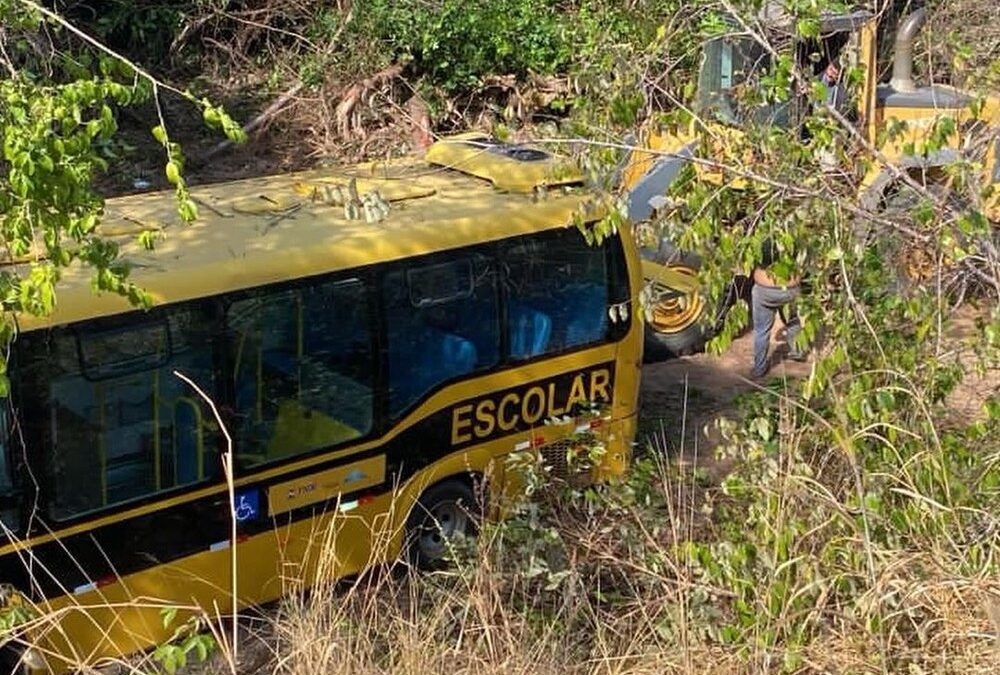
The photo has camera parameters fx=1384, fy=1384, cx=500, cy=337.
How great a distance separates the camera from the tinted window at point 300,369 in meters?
6.59

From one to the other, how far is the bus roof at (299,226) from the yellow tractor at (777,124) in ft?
1.93

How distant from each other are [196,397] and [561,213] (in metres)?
2.39

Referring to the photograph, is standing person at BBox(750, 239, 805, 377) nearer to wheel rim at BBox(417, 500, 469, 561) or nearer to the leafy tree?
wheel rim at BBox(417, 500, 469, 561)

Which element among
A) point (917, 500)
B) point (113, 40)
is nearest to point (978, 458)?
point (917, 500)

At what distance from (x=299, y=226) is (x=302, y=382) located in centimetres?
79

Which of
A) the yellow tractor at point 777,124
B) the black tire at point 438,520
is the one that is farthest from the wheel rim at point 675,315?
the black tire at point 438,520

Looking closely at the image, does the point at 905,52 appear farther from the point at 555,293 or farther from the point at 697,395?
the point at 555,293

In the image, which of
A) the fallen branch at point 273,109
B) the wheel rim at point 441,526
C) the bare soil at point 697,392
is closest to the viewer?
the wheel rim at point 441,526

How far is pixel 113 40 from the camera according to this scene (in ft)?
54.0

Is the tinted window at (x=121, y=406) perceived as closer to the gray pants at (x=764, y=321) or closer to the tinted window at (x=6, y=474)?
the tinted window at (x=6, y=474)

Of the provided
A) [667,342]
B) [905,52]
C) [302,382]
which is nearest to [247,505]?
[302,382]

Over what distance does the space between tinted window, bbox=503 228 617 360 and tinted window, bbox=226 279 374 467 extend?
98 centimetres

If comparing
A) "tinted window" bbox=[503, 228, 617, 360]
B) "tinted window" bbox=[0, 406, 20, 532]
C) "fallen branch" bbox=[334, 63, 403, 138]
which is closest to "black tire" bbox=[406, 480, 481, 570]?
"tinted window" bbox=[503, 228, 617, 360]

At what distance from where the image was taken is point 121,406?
244 inches
